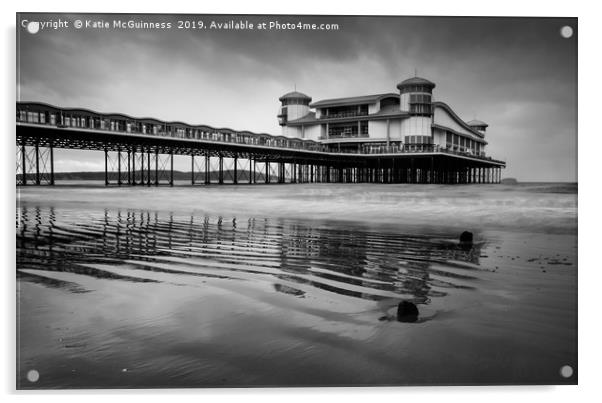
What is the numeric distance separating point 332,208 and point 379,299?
364cm

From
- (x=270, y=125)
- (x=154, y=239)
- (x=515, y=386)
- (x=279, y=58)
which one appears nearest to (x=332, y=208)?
(x=270, y=125)

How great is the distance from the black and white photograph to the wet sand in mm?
18

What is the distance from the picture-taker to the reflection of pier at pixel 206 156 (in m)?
4.29

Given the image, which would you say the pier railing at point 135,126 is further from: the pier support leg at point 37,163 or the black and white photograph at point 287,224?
the pier support leg at point 37,163

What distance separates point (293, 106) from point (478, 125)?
201 cm

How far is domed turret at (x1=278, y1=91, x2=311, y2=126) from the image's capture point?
4536 millimetres

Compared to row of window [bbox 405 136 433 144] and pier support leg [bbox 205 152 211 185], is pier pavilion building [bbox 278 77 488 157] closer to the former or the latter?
row of window [bbox 405 136 433 144]

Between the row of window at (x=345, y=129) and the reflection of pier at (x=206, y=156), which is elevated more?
the row of window at (x=345, y=129)

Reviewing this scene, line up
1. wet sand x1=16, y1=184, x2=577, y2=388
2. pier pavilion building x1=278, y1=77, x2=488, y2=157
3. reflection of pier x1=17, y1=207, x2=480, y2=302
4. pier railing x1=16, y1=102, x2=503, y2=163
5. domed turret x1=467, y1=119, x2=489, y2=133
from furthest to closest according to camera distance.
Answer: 1. pier pavilion building x1=278, y1=77, x2=488, y2=157
2. domed turret x1=467, y1=119, x2=489, y2=133
3. pier railing x1=16, y1=102, x2=503, y2=163
4. reflection of pier x1=17, y1=207, x2=480, y2=302
5. wet sand x1=16, y1=184, x2=577, y2=388

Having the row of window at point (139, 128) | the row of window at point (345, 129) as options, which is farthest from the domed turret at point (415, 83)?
the row of window at point (345, 129)

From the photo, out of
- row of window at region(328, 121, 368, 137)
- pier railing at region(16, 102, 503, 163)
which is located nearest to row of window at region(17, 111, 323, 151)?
pier railing at region(16, 102, 503, 163)

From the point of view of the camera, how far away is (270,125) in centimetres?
524

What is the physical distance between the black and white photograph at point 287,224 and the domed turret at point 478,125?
4 centimetres

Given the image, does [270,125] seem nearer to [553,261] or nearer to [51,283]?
[51,283]
